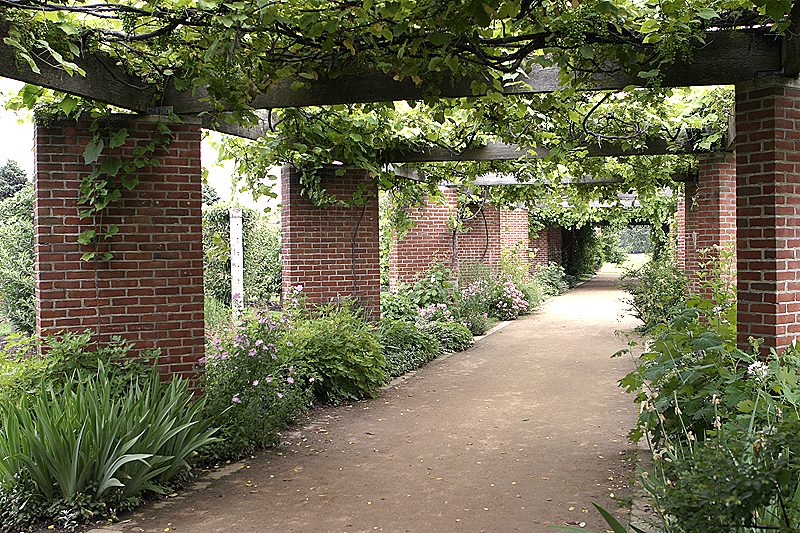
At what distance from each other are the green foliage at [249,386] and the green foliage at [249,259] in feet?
20.5

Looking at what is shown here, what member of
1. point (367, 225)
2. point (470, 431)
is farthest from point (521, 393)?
point (367, 225)

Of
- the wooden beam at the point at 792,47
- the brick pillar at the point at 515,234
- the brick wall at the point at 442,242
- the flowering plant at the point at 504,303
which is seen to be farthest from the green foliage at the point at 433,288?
the wooden beam at the point at 792,47

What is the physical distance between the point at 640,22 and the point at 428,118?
11.8ft

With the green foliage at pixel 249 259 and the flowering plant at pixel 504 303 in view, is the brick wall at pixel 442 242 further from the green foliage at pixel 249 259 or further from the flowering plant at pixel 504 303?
the green foliage at pixel 249 259

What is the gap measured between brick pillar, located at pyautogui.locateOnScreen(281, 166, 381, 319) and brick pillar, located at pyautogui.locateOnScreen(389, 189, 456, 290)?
119 inches

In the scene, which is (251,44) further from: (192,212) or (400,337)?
(400,337)

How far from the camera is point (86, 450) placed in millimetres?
3633

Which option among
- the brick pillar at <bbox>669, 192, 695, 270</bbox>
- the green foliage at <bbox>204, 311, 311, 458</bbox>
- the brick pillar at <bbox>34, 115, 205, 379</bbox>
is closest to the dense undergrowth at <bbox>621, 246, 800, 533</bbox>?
the green foliage at <bbox>204, 311, 311, 458</bbox>

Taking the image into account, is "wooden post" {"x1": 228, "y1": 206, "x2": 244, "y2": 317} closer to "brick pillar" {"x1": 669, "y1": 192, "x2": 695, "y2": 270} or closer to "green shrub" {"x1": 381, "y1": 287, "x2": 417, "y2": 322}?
"green shrub" {"x1": 381, "y1": 287, "x2": 417, "y2": 322}

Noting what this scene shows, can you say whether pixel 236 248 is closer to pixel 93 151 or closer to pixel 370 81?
pixel 93 151

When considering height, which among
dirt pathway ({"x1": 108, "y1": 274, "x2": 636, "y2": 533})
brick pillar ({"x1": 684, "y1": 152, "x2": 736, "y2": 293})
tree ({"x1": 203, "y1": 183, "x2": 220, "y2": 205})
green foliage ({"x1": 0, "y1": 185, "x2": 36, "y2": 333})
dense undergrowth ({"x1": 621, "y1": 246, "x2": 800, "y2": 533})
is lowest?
dirt pathway ({"x1": 108, "y1": 274, "x2": 636, "y2": 533})

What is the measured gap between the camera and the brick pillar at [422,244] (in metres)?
12.0

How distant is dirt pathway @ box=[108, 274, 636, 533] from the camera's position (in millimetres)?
3734

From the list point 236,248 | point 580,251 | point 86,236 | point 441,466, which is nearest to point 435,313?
point 236,248
